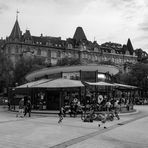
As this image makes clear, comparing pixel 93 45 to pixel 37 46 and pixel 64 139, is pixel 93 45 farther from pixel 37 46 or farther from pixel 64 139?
pixel 64 139

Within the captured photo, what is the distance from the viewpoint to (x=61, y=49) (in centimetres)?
12100

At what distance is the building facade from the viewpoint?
109500 mm

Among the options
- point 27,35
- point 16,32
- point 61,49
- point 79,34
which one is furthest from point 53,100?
point 79,34

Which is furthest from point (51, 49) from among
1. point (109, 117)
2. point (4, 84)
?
point (109, 117)

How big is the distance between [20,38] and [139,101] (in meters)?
70.1

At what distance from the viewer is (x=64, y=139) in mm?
13039

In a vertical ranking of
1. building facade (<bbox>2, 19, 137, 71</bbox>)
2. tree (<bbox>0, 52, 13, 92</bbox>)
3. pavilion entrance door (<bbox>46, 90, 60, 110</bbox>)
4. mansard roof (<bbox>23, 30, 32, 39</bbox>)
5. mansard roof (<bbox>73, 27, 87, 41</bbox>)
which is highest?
mansard roof (<bbox>73, 27, 87, 41</bbox>)

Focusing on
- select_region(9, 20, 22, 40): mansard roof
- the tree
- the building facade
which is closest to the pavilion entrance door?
the tree

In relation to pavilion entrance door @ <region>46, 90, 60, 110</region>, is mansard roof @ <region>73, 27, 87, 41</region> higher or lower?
higher

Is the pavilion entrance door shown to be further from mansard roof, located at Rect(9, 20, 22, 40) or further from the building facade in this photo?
mansard roof, located at Rect(9, 20, 22, 40)

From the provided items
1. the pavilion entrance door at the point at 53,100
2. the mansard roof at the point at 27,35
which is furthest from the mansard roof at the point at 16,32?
the pavilion entrance door at the point at 53,100

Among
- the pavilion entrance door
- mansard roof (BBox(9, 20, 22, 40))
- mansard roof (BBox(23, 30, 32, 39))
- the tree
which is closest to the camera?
the pavilion entrance door

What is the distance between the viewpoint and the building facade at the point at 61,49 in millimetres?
109500

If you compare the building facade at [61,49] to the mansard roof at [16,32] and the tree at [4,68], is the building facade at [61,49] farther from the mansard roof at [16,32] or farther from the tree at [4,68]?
the tree at [4,68]
